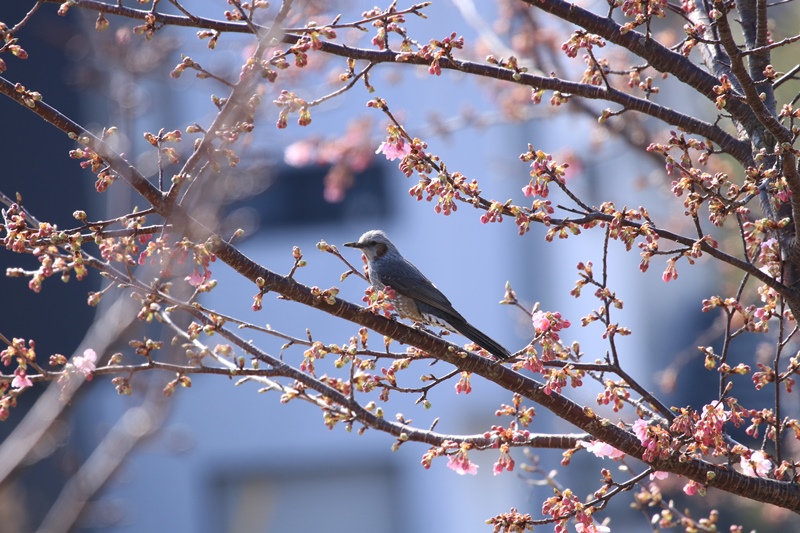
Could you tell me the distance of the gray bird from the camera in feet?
14.7

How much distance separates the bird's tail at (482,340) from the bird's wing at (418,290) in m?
0.27

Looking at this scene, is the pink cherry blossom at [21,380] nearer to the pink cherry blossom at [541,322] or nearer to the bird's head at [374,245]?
the pink cherry blossom at [541,322]

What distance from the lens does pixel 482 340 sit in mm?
3666

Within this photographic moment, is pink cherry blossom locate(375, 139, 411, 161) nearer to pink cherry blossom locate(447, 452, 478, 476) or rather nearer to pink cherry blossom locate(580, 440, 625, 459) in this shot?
pink cherry blossom locate(447, 452, 478, 476)

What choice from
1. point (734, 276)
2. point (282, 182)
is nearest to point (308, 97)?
point (734, 276)

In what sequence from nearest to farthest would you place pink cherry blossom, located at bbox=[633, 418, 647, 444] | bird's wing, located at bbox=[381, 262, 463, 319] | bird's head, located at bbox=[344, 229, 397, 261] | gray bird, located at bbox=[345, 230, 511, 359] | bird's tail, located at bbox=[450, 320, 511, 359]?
pink cherry blossom, located at bbox=[633, 418, 647, 444] → bird's tail, located at bbox=[450, 320, 511, 359] → gray bird, located at bbox=[345, 230, 511, 359] → bird's wing, located at bbox=[381, 262, 463, 319] → bird's head, located at bbox=[344, 229, 397, 261]

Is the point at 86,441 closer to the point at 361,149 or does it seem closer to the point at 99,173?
the point at 361,149

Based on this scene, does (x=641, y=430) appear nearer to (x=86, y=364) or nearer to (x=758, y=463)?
(x=758, y=463)

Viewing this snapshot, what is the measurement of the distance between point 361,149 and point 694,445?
14.1ft

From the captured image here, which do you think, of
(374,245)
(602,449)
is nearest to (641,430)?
(602,449)

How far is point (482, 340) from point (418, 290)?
1.12 m

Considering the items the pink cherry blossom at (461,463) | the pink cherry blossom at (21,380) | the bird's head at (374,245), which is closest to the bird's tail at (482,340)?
the pink cherry blossom at (461,463)

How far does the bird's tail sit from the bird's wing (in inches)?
10.5

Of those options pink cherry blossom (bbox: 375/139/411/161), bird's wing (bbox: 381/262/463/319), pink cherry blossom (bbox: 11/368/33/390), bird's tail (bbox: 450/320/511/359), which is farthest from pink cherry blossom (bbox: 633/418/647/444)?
pink cherry blossom (bbox: 11/368/33/390)
